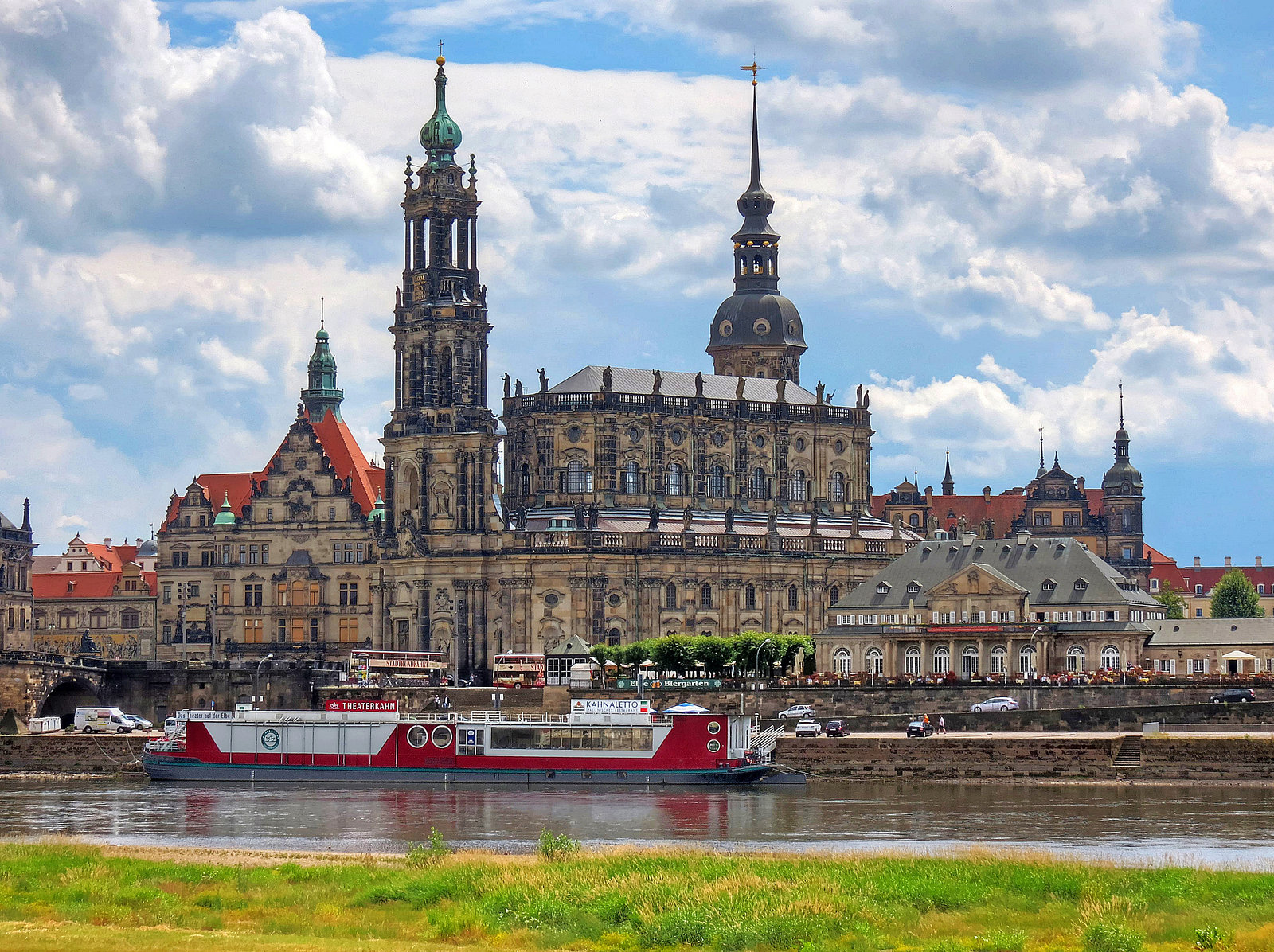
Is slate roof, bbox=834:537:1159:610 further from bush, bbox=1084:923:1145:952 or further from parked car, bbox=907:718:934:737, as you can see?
bush, bbox=1084:923:1145:952

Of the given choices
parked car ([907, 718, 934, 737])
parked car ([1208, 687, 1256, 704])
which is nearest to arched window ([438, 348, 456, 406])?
parked car ([907, 718, 934, 737])

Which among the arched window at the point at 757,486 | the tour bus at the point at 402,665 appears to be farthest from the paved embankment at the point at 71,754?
the arched window at the point at 757,486

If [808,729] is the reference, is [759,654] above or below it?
above

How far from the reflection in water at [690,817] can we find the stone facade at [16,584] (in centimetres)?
6421

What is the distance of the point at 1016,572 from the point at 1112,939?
74.2 metres

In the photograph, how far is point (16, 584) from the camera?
154500mm

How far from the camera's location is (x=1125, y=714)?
94.1 meters

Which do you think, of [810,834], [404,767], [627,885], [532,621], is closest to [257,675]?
[532,621]

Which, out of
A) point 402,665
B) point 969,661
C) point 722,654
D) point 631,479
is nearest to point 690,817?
point 969,661

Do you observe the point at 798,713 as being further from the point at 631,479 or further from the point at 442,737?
the point at 631,479

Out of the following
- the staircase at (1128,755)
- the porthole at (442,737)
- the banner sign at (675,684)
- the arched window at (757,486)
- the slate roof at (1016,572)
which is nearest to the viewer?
the staircase at (1128,755)

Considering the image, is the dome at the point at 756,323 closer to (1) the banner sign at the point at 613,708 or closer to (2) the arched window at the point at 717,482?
(2) the arched window at the point at 717,482

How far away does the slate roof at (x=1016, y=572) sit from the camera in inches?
4434

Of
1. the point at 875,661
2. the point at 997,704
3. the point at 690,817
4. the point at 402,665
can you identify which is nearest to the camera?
the point at 690,817
